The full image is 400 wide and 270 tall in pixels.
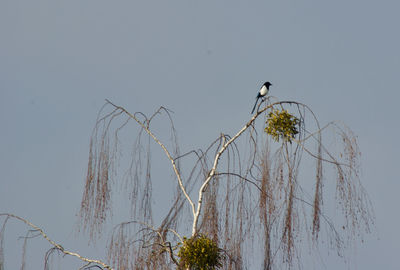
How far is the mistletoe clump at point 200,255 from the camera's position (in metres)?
6.43

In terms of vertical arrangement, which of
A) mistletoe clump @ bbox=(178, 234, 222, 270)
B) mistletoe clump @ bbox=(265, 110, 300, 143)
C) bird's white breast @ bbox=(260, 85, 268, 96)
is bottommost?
mistletoe clump @ bbox=(178, 234, 222, 270)

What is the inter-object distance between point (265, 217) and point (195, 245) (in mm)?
1161

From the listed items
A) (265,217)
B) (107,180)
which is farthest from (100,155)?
(265,217)

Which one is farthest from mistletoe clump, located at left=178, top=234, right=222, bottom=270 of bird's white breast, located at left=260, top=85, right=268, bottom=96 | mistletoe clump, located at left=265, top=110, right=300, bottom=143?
bird's white breast, located at left=260, top=85, right=268, bottom=96

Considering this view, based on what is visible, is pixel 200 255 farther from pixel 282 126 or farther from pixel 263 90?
pixel 263 90

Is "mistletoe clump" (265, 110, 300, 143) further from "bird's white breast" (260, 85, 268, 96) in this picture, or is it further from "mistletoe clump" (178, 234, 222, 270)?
"bird's white breast" (260, 85, 268, 96)

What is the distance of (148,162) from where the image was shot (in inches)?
254

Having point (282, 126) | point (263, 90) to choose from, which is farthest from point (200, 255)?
point (263, 90)

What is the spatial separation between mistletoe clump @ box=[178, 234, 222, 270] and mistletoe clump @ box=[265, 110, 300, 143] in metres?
1.36

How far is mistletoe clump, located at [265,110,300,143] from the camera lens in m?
6.42

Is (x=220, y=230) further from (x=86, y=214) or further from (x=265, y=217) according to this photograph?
(x=86, y=214)

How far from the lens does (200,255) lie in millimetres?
6508

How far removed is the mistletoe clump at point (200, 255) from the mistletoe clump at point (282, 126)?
53.7 inches

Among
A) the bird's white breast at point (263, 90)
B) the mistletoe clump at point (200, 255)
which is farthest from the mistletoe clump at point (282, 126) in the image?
the bird's white breast at point (263, 90)
